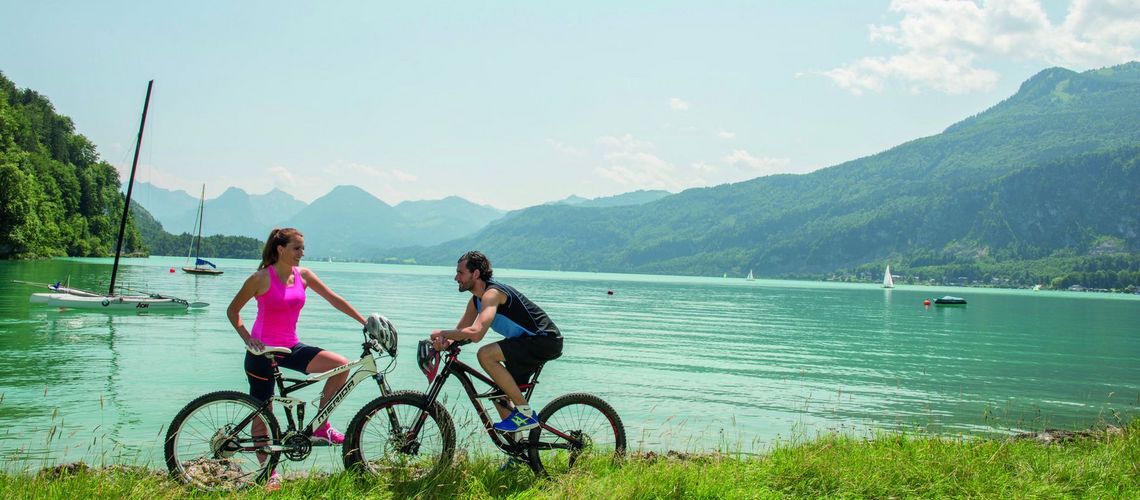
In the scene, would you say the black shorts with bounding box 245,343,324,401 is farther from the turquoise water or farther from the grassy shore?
the turquoise water

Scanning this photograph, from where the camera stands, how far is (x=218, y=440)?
6.70 meters

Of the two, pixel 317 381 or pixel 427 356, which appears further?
pixel 317 381

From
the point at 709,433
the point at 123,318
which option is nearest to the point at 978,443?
the point at 709,433

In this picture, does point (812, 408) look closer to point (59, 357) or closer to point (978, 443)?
point (978, 443)

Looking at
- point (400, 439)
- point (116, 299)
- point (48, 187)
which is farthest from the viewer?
point (48, 187)

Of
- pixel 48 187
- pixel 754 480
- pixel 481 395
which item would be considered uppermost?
pixel 48 187

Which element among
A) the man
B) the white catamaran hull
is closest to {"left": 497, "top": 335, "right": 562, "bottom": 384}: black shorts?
the man

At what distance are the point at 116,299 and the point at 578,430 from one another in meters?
40.4

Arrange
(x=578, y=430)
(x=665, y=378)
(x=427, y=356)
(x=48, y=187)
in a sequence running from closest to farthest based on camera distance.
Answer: (x=427, y=356) → (x=578, y=430) → (x=665, y=378) → (x=48, y=187)

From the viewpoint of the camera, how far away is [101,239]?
118 meters

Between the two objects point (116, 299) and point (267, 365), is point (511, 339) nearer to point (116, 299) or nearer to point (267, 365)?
point (267, 365)

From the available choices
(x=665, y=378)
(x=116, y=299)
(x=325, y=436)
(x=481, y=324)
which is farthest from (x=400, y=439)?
(x=116, y=299)

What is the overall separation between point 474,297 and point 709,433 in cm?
905

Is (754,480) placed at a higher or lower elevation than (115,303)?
higher
